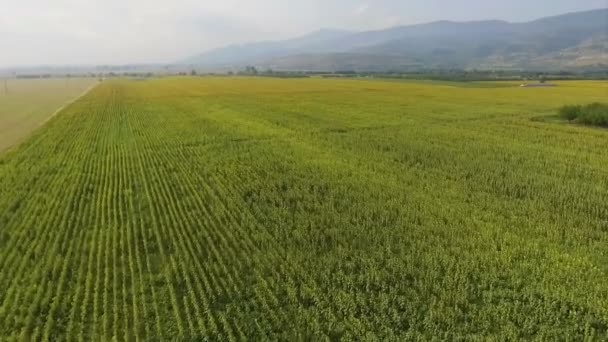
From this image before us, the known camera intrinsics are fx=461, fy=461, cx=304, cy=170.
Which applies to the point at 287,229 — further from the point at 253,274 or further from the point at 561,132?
the point at 561,132

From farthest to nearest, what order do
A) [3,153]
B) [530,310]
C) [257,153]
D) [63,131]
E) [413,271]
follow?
[63,131] < [3,153] < [257,153] < [413,271] < [530,310]

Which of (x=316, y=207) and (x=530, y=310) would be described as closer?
(x=530, y=310)

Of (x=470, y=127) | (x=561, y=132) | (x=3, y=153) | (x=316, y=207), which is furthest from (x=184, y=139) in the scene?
(x=561, y=132)

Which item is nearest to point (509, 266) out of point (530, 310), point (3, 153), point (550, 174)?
point (530, 310)

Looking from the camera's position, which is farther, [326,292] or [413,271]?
[413,271]

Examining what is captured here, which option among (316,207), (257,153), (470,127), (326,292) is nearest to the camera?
(326,292)

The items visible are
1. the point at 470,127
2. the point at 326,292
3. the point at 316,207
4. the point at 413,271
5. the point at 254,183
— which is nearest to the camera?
the point at 326,292

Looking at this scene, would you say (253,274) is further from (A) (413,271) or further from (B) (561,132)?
(B) (561,132)
